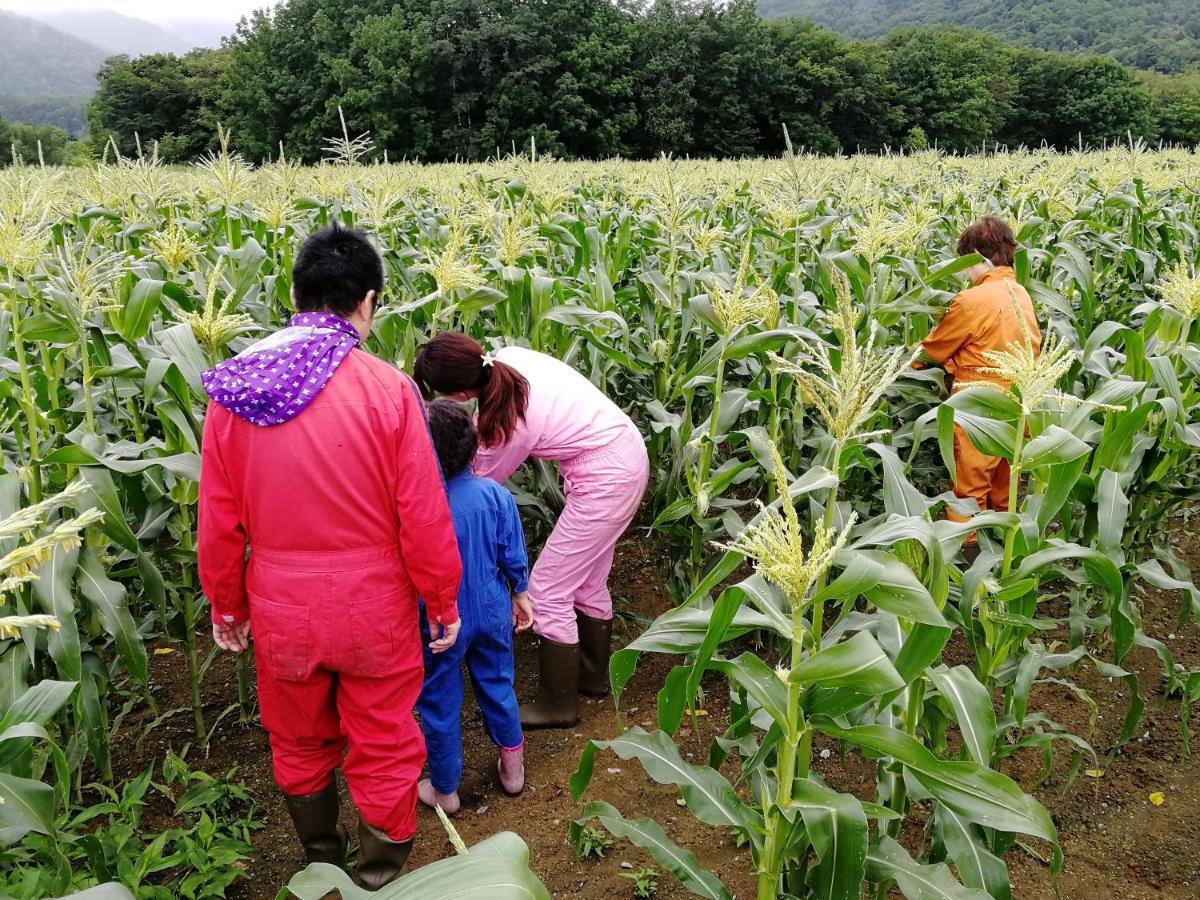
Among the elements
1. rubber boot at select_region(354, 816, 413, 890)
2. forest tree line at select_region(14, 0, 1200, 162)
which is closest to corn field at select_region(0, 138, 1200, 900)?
rubber boot at select_region(354, 816, 413, 890)

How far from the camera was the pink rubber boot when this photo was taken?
336cm

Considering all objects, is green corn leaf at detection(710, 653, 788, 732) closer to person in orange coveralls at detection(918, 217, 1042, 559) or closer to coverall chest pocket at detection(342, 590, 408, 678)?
coverall chest pocket at detection(342, 590, 408, 678)

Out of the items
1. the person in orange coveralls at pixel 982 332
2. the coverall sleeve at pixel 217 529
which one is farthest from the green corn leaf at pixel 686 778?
the person in orange coveralls at pixel 982 332

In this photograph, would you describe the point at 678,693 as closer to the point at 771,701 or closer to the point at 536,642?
the point at 771,701

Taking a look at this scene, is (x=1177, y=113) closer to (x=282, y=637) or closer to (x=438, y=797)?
(x=438, y=797)

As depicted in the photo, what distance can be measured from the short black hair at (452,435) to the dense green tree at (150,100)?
44919 millimetres

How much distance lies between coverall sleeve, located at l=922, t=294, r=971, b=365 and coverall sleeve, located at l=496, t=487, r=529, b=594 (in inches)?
103

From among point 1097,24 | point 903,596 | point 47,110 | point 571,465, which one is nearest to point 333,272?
point 571,465

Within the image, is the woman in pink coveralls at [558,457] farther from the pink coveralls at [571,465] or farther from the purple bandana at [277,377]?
the purple bandana at [277,377]

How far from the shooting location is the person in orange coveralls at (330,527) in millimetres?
2367

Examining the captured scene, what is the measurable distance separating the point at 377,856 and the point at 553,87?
41166 millimetres

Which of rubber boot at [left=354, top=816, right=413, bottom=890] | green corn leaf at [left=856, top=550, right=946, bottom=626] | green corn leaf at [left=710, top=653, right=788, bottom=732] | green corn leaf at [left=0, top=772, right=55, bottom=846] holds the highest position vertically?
green corn leaf at [left=856, top=550, right=946, bottom=626]

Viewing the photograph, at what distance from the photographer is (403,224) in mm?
7781

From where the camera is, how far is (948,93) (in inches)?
1908
